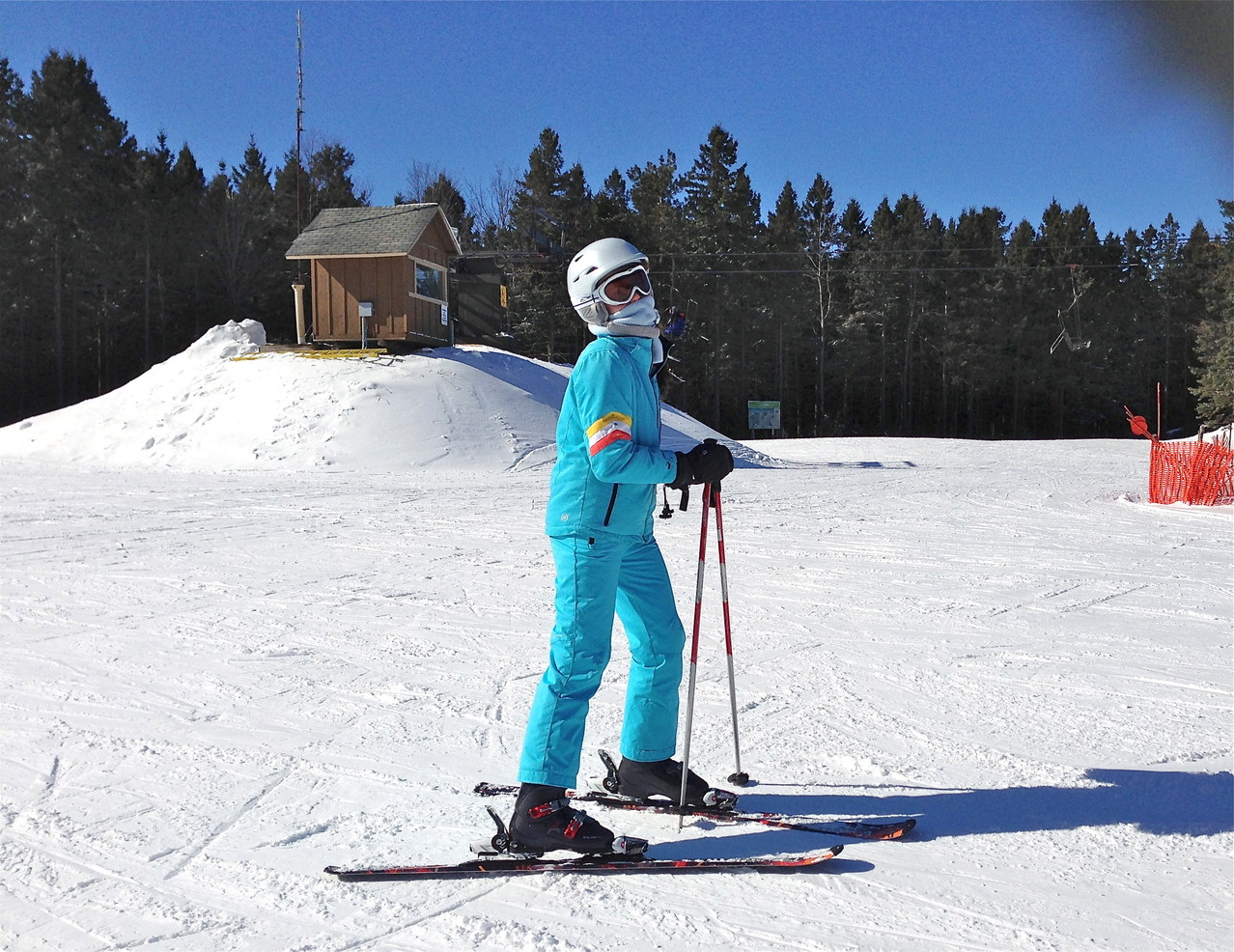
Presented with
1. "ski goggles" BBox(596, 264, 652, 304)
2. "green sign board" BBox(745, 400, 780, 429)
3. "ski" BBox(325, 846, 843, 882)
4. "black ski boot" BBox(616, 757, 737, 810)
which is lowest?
"ski" BBox(325, 846, 843, 882)

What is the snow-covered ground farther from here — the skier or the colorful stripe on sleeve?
the colorful stripe on sleeve

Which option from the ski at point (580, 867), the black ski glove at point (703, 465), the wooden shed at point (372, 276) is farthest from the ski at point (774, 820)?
the wooden shed at point (372, 276)

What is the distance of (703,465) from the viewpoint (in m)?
3.10

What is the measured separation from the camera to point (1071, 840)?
306 centimetres

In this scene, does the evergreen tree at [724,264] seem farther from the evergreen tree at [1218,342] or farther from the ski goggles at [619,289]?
the ski goggles at [619,289]

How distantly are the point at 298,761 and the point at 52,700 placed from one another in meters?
1.59

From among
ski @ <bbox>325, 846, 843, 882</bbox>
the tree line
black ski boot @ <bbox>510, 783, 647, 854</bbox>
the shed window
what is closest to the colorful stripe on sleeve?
black ski boot @ <bbox>510, 783, 647, 854</bbox>

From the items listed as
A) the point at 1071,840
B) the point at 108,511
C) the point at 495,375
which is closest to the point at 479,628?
the point at 1071,840

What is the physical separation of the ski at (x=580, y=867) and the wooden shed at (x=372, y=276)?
19.7m

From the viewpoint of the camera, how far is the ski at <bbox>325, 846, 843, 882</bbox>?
2.81 metres

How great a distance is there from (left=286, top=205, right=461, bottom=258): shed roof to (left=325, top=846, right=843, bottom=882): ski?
20301 mm

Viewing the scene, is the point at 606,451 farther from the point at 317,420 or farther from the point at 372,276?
the point at 372,276

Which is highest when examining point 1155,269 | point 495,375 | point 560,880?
point 1155,269

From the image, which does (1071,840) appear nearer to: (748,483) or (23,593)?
(23,593)
